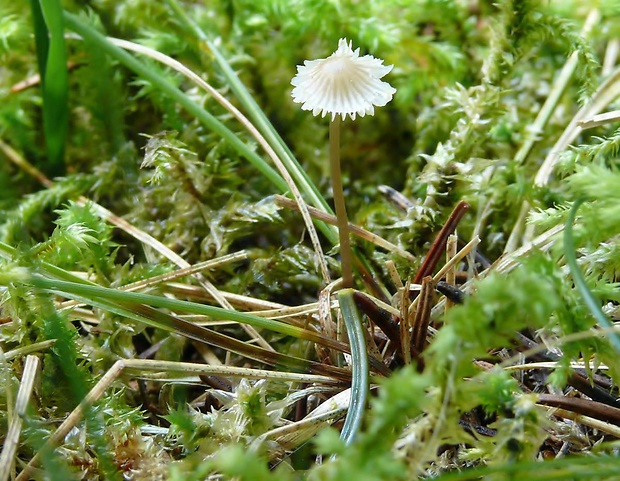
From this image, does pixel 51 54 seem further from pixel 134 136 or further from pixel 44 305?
pixel 44 305

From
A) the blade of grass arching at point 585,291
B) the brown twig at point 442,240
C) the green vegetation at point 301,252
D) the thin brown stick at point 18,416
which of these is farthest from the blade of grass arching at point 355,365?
the thin brown stick at point 18,416

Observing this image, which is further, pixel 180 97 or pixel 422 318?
pixel 180 97

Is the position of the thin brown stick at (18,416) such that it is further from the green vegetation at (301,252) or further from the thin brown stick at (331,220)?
the thin brown stick at (331,220)

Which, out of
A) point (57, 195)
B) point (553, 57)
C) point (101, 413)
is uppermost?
point (553, 57)

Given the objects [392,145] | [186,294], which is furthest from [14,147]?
[392,145]

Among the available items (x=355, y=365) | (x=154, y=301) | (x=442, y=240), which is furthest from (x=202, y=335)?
(x=442, y=240)

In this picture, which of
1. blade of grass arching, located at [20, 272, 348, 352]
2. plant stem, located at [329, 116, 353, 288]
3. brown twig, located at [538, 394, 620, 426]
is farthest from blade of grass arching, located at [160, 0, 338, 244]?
brown twig, located at [538, 394, 620, 426]

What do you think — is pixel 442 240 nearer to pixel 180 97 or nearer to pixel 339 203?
pixel 339 203
